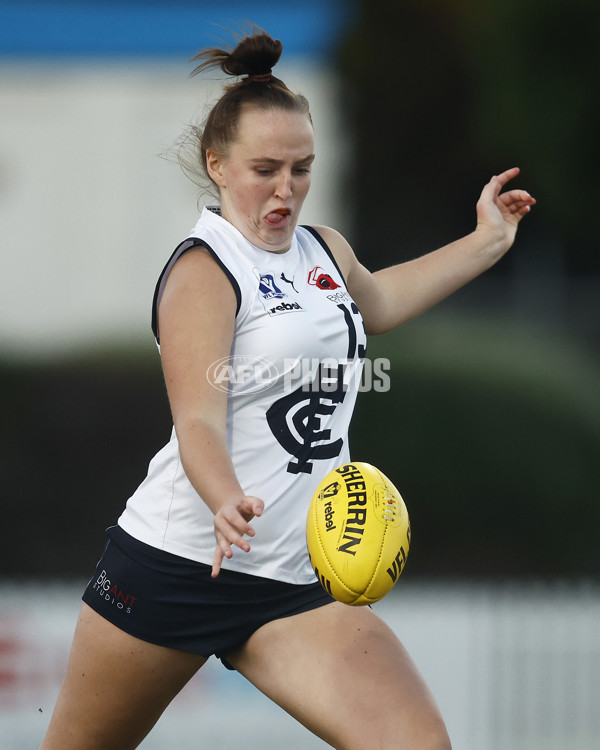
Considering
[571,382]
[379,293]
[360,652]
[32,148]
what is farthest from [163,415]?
[360,652]

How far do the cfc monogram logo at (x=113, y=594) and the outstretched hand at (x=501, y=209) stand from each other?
1.68 metres

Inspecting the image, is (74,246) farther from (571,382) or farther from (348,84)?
(571,382)

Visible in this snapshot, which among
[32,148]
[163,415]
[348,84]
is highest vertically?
[348,84]

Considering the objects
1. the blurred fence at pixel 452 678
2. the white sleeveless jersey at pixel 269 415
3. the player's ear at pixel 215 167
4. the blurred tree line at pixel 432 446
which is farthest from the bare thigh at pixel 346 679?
the blurred tree line at pixel 432 446

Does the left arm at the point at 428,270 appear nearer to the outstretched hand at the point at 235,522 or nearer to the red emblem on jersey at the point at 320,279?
the red emblem on jersey at the point at 320,279

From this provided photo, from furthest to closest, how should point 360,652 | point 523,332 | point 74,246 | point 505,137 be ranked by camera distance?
point 505,137
point 74,246
point 523,332
point 360,652

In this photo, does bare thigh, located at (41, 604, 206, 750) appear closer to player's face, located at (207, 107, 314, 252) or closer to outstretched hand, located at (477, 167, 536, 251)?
player's face, located at (207, 107, 314, 252)

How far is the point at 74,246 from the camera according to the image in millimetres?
11602

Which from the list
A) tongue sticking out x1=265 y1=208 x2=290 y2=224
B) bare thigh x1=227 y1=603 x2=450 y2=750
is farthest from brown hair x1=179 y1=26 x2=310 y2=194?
bare thigh x1=227 y1=603 x2=450 y2=750

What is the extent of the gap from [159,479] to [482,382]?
5.91m

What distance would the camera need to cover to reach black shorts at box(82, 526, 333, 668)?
2.98m

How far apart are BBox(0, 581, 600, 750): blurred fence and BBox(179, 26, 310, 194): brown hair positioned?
8.63 ft

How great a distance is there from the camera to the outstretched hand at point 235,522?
247 cm

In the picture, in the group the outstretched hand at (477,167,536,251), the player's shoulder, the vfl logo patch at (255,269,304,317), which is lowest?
the vfl logo patch at (255,269,304,317)
